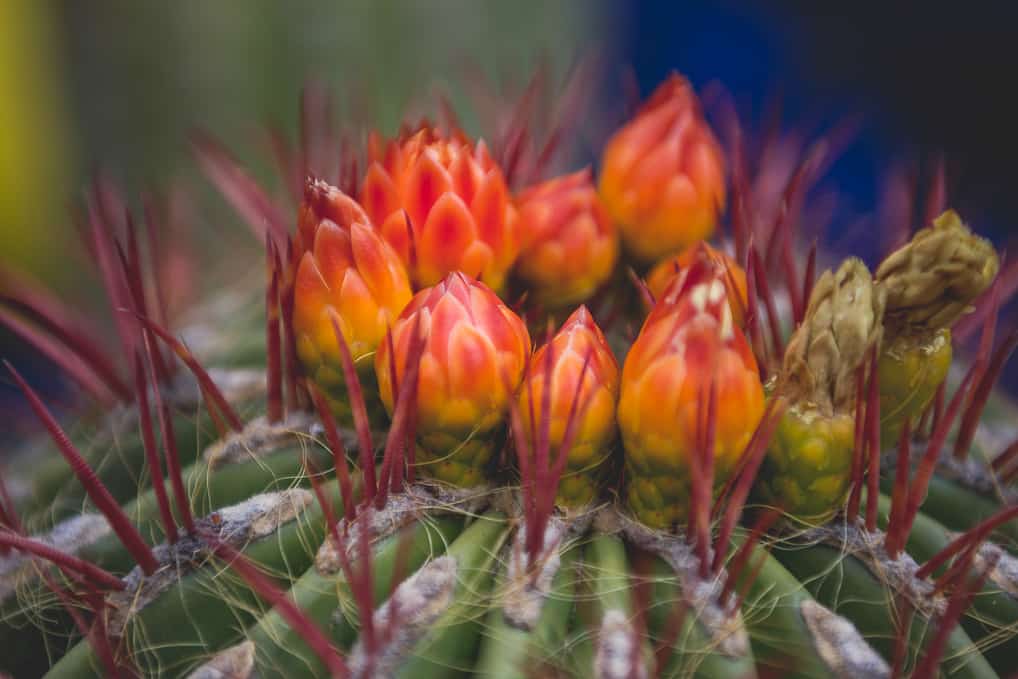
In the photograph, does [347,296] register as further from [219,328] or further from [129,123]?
[129,123]

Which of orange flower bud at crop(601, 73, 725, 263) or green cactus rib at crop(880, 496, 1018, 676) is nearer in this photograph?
green cactus rib at crop(880, 496, 1018, 676)

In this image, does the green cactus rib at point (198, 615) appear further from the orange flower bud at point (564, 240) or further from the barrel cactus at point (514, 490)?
the orange flower bud at point (564, 240)

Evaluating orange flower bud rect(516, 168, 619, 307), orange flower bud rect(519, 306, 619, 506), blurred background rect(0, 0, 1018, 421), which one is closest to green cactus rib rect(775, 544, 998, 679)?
orange flower bud rect(519, 306, 619, 506)

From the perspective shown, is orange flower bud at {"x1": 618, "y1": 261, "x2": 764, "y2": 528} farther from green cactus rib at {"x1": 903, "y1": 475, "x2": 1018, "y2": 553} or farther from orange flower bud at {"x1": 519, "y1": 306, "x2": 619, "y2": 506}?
green cactus rib at {"x1": 903, "y1": 475, "x2": 1018, "y2": 553}

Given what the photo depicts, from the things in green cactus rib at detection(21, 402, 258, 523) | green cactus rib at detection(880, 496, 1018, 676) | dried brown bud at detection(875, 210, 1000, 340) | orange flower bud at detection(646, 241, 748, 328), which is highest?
dried brown bud at detection(875, 210, 1000, 340)

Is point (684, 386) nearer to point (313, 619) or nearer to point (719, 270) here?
point (719, 270)

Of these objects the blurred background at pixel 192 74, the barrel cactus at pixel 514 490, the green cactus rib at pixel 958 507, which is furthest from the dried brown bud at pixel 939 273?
the blurred background at pixel 192 74
